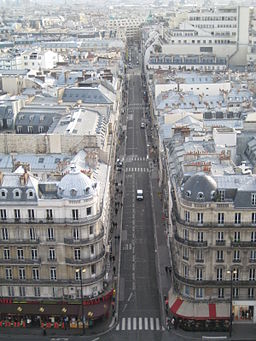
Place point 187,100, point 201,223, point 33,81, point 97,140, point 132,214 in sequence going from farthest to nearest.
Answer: point 33,81 → point 187,100 → point 132,214 → point 97,140 → point 201,223

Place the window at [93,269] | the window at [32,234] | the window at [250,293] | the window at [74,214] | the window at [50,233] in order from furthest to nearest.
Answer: the window at [93,269], the window at [250,293], the window at [32,234], the window at [50,233], the window at [74,214]

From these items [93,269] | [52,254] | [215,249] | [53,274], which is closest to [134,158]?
[93,269]

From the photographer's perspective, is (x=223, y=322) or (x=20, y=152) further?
(x=20, y=152)

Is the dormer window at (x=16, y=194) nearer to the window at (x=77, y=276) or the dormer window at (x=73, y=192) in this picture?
the dormer window at (x=73, y=192)

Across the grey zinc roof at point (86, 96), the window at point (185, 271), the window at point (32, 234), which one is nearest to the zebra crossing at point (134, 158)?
the grey zinc roof at point (86, 96)

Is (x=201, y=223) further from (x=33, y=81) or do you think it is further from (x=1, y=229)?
(x=33, y=81)

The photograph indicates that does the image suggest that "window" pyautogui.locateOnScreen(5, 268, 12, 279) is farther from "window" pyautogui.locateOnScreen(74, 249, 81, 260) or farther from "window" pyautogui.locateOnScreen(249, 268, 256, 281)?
"window" pyautogui.locateOnScreen(249, 268, 256, 281)

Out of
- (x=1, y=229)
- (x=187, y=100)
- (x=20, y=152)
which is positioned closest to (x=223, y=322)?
(x=1, y=229)
